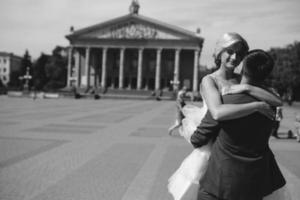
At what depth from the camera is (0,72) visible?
454 ft

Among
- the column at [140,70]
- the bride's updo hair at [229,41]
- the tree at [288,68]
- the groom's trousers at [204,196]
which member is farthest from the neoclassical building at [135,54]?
the groom's trousers at [204,196]

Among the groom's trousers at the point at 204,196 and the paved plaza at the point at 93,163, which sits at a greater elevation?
the groom's trousers at the point at 204,196

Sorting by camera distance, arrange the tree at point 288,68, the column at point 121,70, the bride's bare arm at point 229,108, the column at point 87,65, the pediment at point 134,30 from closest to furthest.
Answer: the bride's bare arm at point 229,108, the tree at point 288,68, the pediment at point 134,30, the column at point 121,70, the column at point 87,65

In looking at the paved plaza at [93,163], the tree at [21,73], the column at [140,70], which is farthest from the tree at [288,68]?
the tree at [21,73]

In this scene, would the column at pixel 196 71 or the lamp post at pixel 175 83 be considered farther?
the column at pixel 196 71

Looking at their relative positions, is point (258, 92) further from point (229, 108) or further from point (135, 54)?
point (135, 54)

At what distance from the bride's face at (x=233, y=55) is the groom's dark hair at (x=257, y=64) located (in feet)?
0.81

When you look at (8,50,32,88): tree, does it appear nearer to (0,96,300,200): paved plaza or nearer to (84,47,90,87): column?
(84,47,90,87): column

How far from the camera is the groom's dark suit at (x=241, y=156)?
222cm

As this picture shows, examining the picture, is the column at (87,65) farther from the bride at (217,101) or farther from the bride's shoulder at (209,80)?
the bride's shoulder at (209,80)

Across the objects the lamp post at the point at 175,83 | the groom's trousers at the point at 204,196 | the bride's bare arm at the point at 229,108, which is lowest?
the groom's trousers at the point at 204,196


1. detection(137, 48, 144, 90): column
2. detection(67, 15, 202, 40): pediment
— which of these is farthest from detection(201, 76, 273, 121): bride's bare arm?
detection(137, 48, 144, 90): column

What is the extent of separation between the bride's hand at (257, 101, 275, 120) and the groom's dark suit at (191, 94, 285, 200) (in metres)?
0.03

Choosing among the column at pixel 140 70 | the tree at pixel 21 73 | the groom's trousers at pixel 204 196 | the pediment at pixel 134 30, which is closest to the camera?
the groom's trousers at pixel 204 196
